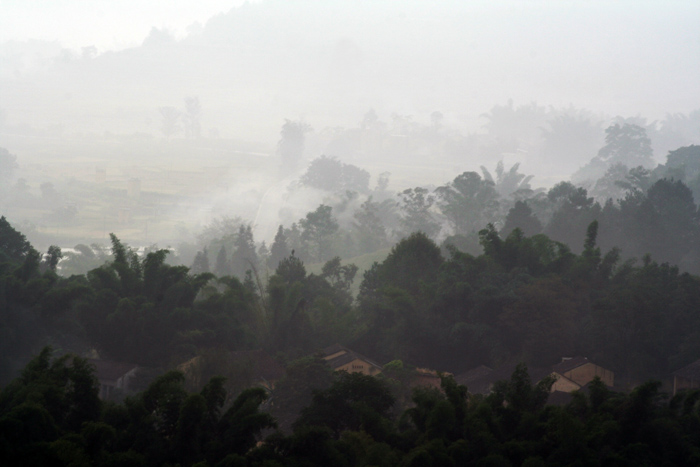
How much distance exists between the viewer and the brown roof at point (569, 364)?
86.5 ft

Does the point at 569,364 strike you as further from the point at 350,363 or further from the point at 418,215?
the point at 418,215

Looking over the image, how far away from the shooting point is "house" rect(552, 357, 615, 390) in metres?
26.3

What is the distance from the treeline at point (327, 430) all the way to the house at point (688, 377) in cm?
972

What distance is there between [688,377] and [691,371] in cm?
39

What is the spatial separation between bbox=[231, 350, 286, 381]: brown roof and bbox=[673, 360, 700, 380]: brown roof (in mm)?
14297

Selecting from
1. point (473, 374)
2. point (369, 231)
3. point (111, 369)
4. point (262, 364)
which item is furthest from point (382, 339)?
point (369, 231)

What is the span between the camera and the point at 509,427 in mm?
15797

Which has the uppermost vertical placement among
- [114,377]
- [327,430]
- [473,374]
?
[114,377]

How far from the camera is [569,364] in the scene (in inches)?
1064

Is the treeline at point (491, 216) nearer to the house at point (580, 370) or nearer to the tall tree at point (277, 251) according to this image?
the tall tree at point (277, 251)

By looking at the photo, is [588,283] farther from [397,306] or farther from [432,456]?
[432,456]

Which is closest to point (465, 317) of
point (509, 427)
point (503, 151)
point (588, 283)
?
point (588, 283)

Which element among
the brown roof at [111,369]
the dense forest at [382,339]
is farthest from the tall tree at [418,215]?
the brown roof at [111,369]

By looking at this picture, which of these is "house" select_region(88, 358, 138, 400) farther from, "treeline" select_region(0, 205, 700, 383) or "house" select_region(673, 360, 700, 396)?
"house" select_region(673, 360, 700, 396)
